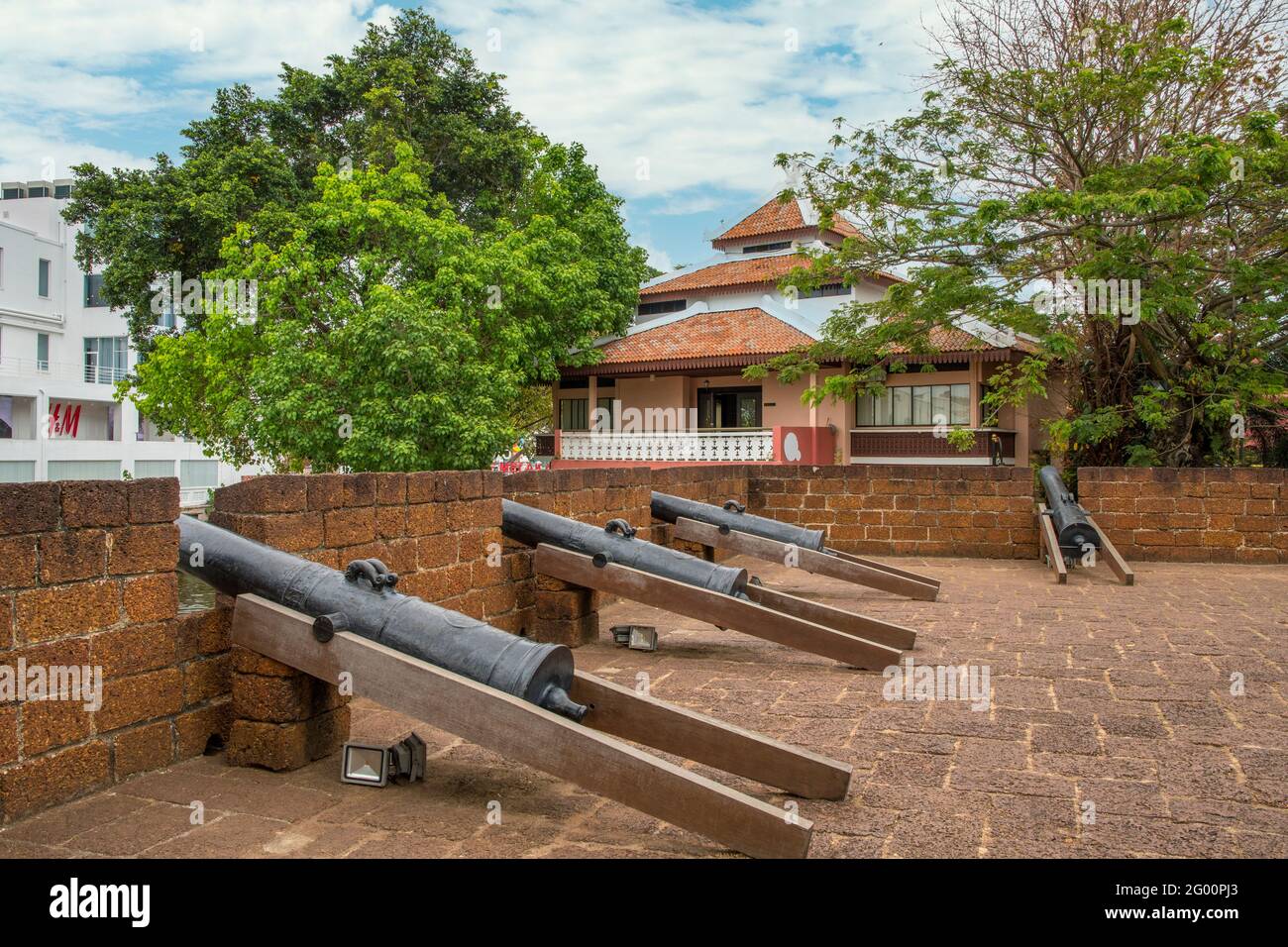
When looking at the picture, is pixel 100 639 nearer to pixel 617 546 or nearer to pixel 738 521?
pixel 617 546

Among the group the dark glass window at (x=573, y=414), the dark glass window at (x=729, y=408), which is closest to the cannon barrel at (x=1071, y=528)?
the dark glass window at (x=729, y=408)

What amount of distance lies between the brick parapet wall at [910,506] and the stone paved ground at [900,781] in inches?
211

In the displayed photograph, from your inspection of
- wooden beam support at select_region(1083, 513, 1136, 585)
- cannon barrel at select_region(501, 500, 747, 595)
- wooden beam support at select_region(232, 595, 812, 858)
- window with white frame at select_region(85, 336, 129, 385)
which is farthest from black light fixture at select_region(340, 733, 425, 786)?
window with white frame at select_region(85, 336, 129, 385)

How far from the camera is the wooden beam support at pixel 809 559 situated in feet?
→ 26.3

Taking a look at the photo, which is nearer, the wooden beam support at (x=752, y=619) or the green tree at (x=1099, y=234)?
the wooden beam support at (x=752, y=619)

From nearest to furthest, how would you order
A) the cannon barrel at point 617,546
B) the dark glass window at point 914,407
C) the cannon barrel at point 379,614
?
the cannon barrel at point 379,614
the cannon barrel at point 617,546
the dark glass window at point 914,407

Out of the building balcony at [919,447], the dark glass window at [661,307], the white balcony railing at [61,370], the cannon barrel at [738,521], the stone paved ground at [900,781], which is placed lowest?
the stone paved ground at [900,781]

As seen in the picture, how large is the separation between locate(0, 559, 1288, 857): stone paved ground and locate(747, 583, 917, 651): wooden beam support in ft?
0.65

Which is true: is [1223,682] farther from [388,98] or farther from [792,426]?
[388,98]

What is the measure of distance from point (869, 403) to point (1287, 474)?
13.4 metres

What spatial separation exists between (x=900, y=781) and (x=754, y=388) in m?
22.3

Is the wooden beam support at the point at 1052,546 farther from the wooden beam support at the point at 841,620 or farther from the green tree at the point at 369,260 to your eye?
the green tree at the point at 369,260

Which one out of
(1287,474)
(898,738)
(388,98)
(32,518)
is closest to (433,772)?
(32,518)

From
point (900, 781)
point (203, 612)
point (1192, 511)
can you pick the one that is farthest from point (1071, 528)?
point (203, 612)
